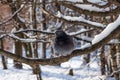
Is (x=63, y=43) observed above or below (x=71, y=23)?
above

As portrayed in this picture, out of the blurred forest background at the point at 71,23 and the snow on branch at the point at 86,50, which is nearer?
the snow on branch at the point at 86,50

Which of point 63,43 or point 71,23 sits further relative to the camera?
point 71,23

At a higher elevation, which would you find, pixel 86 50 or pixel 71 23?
pixel 86 50

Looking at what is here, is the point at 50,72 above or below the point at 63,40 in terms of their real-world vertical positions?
below

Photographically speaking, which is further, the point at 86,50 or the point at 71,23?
the point at 71,23

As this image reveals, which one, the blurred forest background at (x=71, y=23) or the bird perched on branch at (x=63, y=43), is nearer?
the bird perched on branch at (x=63, y=43)

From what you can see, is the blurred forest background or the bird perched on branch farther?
the blurred forest background

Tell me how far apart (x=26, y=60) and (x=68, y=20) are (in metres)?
2.25

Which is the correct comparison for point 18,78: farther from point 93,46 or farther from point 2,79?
point 93,46

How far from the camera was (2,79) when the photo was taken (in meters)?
14.1

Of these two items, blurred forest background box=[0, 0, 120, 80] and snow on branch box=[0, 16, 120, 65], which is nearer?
snow on branch box=[0, 16, 120, 65]

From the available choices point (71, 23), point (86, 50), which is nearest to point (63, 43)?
point (86, 50)

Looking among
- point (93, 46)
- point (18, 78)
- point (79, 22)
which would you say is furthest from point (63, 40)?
point (18, 78)

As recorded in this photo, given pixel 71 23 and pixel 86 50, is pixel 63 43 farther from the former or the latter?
pixel 71 23
